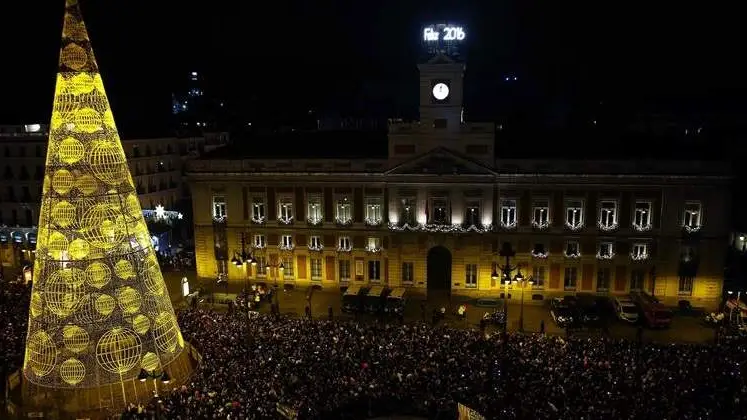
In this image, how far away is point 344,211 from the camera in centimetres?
Answer: 5119

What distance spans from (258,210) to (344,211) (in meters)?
7.83

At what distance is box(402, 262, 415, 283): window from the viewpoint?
166 ft

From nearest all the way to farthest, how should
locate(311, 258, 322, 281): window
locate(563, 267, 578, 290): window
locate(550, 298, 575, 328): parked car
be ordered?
locate(550, 298, 575, 328): parked car
locate(563, 267, 578, 290): window
locate(311, 258, 322, 281): window

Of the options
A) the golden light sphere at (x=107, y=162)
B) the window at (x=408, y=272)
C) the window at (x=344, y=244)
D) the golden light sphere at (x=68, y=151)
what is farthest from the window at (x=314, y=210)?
the golden light sphere at (x=68, y=151)

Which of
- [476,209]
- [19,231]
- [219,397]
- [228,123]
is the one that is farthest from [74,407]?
[228,123]

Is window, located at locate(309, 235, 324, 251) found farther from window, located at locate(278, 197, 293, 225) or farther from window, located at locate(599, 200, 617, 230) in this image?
window, located at locate(599, 200, 617, 230)

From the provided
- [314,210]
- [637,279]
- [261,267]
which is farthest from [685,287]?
[261,267]

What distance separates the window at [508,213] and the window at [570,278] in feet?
19.0

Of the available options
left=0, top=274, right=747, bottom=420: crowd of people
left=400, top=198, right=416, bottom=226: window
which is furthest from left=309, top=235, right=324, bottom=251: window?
left=0, top=274, right=747, bottom=420: crowd of people

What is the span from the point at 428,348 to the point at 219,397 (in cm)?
1117

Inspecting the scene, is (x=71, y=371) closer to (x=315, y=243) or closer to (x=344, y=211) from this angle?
(x=315, y=243)

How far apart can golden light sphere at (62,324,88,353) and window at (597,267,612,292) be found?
37.6 m

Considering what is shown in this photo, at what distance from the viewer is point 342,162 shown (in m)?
50.3

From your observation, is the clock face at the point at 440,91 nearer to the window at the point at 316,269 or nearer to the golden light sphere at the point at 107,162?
the window at the point at 316,269
